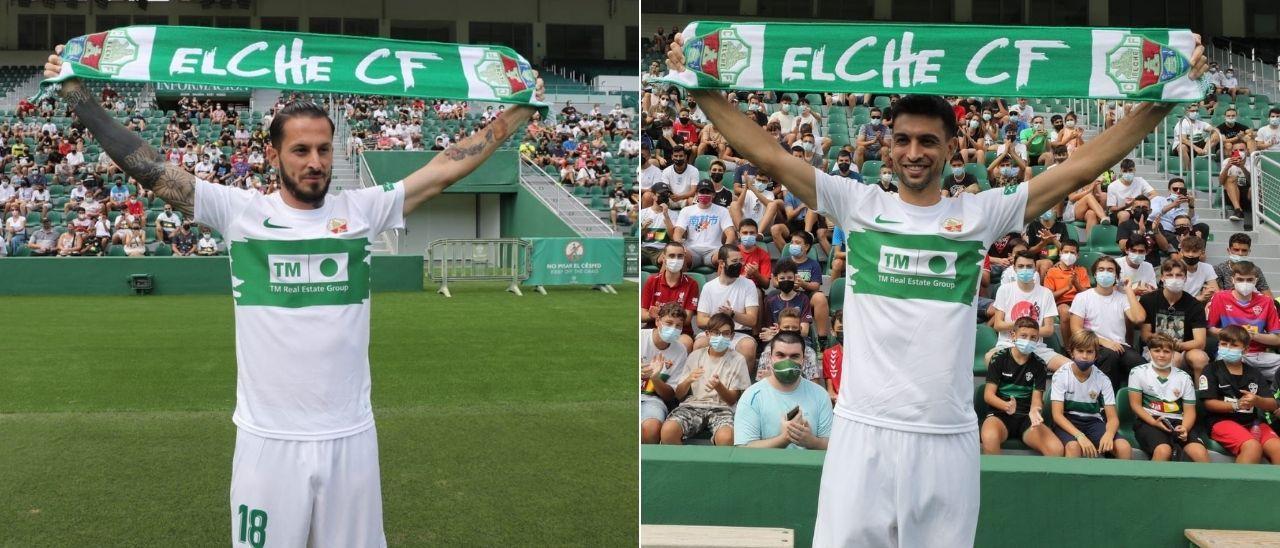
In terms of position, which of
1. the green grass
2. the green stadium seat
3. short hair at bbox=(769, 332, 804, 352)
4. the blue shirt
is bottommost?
the green grass

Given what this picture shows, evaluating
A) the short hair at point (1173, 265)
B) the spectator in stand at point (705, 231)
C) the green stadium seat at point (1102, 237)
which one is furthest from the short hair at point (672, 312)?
the green stadium seat at point (1102, 237)

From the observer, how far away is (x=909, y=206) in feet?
12.2

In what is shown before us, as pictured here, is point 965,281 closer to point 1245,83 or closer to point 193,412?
point 193,412

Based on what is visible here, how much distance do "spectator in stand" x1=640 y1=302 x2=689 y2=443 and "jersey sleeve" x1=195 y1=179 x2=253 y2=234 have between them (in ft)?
14.2

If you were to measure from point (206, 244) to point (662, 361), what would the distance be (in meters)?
16.2

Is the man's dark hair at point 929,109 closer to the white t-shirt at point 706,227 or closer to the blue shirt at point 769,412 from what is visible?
the blue shirt at point 769,412

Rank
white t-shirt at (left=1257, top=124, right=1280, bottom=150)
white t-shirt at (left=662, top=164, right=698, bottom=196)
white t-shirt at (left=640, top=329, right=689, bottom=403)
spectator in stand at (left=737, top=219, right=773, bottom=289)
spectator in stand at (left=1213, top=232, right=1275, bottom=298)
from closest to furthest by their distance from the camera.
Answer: white t-shirt at (left=640, top=329, right=689, bottom=403), spectator in stand at (left=737, top=219, right=773, bottom=289), spectator in stand at (left=1213, top=232, right=1275, bottom=298), white t-shirt at (left=662, top=164, right=698, bottom=196), white t-shirt at (left=1257, top=124, right=1280, bottom=150)

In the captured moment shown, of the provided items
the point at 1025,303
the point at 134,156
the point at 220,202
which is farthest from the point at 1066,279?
the point at 134,156

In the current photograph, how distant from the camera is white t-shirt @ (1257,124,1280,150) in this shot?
16.7 meters

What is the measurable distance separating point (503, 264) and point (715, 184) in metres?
9.87

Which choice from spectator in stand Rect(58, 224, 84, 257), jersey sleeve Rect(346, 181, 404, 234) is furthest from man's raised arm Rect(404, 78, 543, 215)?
spectator in stand Rect(58, 224, 84, 257)

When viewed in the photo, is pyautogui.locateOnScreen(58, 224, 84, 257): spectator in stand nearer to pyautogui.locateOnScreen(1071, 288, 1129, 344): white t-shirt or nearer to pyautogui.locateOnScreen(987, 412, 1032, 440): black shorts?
pyautogui.locateOnScreen(1071, 288, 1129, 344): white t-shirt

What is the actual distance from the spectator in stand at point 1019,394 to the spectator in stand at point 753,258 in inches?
93.7

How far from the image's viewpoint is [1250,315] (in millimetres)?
8805
